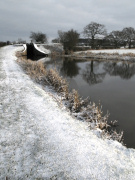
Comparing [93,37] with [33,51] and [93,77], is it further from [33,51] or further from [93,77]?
[93,77]

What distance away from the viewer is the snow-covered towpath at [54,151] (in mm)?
2375

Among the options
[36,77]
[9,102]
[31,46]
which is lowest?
[9,102]

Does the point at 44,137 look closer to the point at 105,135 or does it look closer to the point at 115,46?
the point at 105,135

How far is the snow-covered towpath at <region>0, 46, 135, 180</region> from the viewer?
2.38m

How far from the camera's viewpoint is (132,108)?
5.81 m

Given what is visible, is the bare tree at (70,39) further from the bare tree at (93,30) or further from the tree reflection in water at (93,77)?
the tree reflection in water at (93,77)

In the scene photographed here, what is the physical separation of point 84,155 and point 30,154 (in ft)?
3.31

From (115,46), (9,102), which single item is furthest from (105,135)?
(115,46)

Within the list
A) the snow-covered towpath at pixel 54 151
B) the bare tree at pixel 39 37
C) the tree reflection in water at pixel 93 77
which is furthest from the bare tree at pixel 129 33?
the snow-covered towpath at pixel 54 151

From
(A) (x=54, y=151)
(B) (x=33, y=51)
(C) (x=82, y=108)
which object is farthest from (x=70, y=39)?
(A) (x=54, y=151)

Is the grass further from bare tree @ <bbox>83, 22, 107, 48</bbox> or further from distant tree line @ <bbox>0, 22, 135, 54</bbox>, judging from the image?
bare tree @ <bbox>83, 22, 107, 48</bbox>

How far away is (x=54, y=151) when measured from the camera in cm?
281

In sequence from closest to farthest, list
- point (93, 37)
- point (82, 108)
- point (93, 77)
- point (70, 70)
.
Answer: point (82, 108), point (93, 77), point (70, 70), point (93, 37)

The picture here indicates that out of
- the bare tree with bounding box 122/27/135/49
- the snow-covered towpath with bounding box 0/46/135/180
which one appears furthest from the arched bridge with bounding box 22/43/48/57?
the snow-covered towpath with bounding box 0/46/135/180
